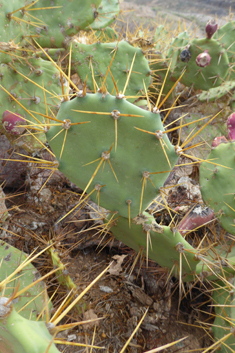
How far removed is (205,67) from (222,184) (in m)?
1.27

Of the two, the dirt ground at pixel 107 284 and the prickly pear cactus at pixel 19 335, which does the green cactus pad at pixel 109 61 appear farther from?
the prickly pear cactus at pixel 19 335

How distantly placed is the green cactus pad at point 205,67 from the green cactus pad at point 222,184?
3.52 feet

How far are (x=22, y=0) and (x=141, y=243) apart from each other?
69.7 inches

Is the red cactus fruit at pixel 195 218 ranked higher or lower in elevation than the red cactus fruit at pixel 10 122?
lower

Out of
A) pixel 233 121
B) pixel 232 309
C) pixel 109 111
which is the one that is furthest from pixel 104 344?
pixel 233 121

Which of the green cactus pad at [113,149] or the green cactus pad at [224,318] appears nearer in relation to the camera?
the green cactus pad at [113,149]

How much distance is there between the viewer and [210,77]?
2.26 m

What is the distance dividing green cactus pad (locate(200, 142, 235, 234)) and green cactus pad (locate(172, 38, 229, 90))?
42.2 inches

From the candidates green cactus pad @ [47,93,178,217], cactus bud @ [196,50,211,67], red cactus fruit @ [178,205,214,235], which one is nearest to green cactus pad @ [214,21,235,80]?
cactus bud @ [196,50,211,67]

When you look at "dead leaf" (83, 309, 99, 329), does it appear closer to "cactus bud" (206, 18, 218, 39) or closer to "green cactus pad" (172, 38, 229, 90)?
"green cactus pad" (172, 38, 229, 90)

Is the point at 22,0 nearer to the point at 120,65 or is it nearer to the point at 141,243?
the point at 120,65

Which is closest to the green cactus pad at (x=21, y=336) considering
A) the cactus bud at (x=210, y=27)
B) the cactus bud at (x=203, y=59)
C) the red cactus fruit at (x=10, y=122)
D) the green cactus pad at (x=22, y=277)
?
the green cactus pad at (x=22, y=277)

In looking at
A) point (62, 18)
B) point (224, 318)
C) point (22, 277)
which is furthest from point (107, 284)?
point (62, 18)

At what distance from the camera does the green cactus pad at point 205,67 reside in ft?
7.06
